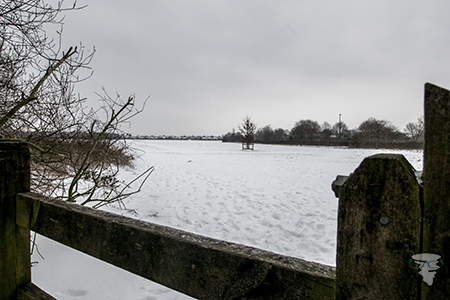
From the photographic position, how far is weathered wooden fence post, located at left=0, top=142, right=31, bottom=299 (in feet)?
4.01

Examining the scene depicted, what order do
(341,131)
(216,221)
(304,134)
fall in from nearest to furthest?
(216,221) → (304,134) → (341,131)

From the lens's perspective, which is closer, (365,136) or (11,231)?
(11,231)

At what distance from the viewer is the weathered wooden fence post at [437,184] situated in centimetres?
43

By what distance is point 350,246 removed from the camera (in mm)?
522

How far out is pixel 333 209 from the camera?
5.47 metres

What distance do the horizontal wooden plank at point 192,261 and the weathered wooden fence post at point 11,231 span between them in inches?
14.0

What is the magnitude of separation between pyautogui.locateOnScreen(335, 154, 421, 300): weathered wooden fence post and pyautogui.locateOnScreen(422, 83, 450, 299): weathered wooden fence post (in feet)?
0.06

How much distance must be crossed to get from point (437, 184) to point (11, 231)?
1731mm

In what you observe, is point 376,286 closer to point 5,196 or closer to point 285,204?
point 5,196

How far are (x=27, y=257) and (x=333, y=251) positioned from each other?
3.67 m

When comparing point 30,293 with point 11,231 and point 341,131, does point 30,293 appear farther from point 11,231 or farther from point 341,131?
point 341,131

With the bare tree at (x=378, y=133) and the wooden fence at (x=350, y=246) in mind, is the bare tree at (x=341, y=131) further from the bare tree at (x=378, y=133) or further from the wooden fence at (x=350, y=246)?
the wooden fence at (x=350, y=246)

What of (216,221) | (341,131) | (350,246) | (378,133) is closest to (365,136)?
(378,133)

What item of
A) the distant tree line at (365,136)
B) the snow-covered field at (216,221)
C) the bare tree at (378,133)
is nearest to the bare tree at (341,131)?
the distant tree line at (365,136)
